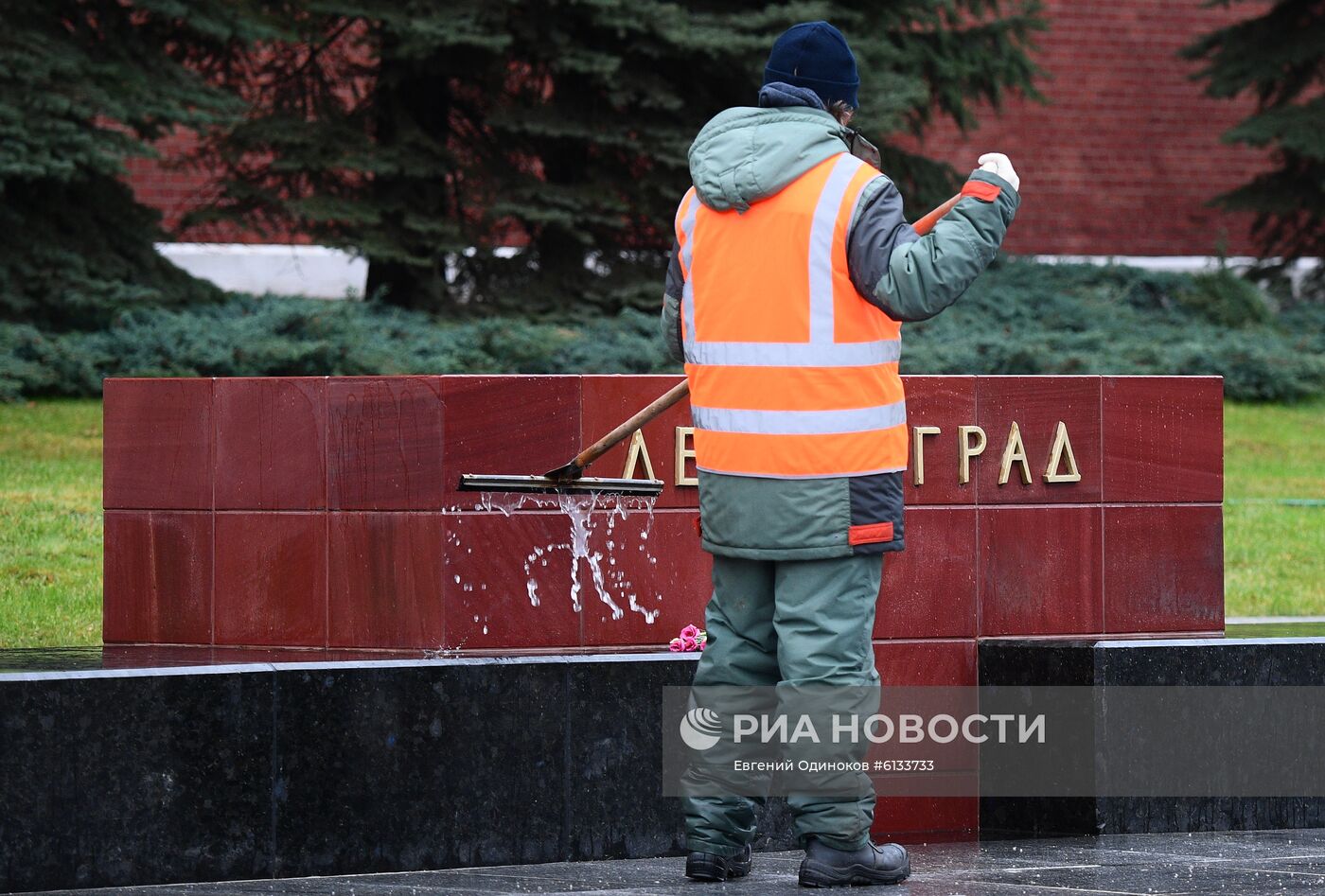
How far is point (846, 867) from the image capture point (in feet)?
13.6

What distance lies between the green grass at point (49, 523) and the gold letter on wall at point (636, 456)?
2463 millimetres

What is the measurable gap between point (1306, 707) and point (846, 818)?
209 centimetres

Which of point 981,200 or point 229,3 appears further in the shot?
point 229,3

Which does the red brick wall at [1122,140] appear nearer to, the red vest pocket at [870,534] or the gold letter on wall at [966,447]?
the gold letter on wall at [966,447]

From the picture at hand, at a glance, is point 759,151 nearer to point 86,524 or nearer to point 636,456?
point 636,456

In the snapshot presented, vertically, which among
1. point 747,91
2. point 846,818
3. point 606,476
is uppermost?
point 747,91

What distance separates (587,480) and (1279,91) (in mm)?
14505

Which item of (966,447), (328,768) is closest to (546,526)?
(328,768)

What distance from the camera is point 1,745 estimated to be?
4.39 metres

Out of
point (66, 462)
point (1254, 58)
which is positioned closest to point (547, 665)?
point (66, 462)

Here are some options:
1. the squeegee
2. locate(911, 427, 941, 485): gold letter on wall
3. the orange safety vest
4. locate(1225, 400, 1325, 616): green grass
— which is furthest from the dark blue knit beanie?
locate(1225, 400, 1325, 616): green grass

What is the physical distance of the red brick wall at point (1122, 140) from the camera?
724 inches

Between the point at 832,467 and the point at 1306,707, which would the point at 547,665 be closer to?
the point at 832,467

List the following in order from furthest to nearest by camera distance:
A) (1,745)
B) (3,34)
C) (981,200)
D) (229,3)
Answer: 1. (229,3)
2. (3,34)
3. (1,745)
4. (981,200)
